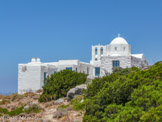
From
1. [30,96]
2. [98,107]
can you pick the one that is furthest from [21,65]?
[98,107]

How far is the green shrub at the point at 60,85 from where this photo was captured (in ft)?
73.4

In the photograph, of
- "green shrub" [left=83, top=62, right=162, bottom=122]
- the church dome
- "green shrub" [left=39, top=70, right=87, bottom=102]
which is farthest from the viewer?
the church dome

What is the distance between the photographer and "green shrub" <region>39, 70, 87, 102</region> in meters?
22.4

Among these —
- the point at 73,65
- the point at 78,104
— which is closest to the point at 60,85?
the point at 78,104

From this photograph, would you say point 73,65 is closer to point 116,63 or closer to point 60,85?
point 116,63

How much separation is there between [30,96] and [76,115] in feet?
41.3

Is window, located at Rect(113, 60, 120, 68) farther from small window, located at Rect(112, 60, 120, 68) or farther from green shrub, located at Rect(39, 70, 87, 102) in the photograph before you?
green shrub, located at Rect(39, 70, 87, 102)

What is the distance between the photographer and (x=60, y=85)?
75.4ft

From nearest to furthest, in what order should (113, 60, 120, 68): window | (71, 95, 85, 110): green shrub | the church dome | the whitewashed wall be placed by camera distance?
(71, 95, 85, 110): green shrub, the whitewashed wall, (113, 60, 120, 68): window, the church dome

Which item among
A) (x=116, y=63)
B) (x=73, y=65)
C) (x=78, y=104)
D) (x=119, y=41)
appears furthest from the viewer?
(x=119, y=41)

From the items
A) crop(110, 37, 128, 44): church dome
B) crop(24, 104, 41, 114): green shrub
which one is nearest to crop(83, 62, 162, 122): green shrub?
crop(24, 104, 41, 114): green shrub

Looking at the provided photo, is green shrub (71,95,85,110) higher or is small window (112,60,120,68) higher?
small window (112,60,120,68)

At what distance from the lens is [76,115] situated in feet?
48.4

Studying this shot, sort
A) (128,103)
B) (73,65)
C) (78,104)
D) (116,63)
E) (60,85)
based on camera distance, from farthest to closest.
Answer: (73,65) < (116,63) < (60,85) < (78,104) < (128,103)
